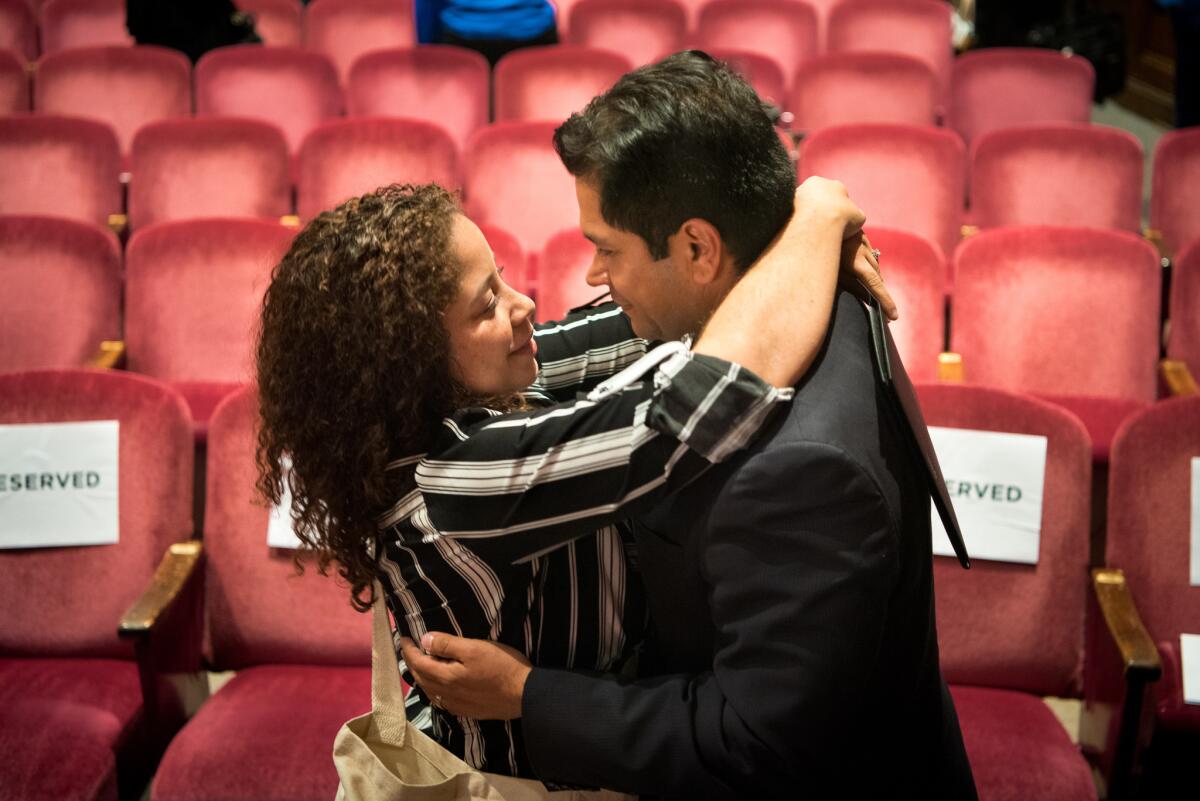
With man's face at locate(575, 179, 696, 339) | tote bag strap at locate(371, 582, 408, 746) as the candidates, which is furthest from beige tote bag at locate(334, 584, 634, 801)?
man's face at locate(575, 179, 696, 339)

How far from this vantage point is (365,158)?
9.88ft

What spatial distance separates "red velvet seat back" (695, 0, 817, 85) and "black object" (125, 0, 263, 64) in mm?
1671

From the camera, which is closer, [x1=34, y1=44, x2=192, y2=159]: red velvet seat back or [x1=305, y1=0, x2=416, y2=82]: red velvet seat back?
[x1=34, y1=44, x2=192, y2=159]: red velvet seat back

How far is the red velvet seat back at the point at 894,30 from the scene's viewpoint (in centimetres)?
410

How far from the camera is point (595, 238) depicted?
3.24 ft

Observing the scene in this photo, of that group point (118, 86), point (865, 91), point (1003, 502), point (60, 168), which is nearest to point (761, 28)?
point (865, 91)

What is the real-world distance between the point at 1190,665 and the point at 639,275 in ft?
3.85

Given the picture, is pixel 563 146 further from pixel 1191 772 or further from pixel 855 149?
pixel 855 149

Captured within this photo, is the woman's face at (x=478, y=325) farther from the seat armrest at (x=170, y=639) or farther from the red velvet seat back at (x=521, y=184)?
the red velvet seat back at (x=521, y=184)

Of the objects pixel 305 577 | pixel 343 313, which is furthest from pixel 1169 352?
pixel 343 313

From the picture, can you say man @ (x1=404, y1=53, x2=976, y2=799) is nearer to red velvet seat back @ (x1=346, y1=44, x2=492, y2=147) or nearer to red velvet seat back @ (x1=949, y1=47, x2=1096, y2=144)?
red velvet seat back @ (x1=346, y1=44, x2=492, y2=147)

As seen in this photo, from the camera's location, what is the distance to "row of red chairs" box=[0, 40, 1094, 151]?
11.7 feet

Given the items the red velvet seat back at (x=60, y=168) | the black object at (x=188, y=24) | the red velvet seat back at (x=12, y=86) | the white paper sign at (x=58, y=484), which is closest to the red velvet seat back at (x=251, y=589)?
the white paper sign at (x=58, y=484)

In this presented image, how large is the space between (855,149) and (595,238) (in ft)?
7.01
